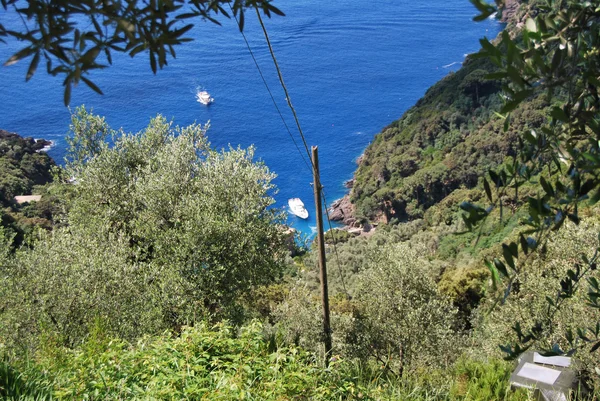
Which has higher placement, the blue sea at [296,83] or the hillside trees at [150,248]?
the blue sea at [296,83]

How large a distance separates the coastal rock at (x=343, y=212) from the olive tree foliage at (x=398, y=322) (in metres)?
40.3

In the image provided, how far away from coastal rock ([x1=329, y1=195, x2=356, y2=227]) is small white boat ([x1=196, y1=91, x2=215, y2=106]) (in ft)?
69.8

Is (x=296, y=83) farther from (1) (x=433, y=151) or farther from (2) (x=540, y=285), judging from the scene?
(2) (x=540, y=285)

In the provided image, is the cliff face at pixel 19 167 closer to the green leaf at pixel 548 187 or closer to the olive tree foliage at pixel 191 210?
the olive tree foliage at pixel 191 210

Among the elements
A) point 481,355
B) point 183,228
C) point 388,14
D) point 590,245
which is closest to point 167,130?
point 183,228

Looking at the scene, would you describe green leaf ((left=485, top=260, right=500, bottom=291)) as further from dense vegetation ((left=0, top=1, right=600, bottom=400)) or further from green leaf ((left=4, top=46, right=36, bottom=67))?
dense vegetation ((left=0, top=1, right=600, bottom=400))

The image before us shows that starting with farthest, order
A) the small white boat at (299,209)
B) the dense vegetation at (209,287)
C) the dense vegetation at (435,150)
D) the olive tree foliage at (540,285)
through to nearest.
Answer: the dense vegetation at (435,150)
the small white boat at (299,209)
the olive tree foliage at (540,285)
the dense vegetation at (209,287)

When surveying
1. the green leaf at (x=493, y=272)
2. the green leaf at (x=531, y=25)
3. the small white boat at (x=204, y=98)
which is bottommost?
the green leaf at (x=493, y=272)

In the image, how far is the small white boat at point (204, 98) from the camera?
6669 cm

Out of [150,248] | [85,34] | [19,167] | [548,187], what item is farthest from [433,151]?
[85,34]

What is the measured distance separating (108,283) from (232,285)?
100 inches

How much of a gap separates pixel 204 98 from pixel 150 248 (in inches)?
2208

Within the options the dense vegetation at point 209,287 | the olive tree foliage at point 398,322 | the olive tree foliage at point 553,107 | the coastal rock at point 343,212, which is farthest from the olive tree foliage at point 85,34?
the coastal rock at point 343,212

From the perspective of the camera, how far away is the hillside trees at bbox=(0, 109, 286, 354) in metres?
10.4
